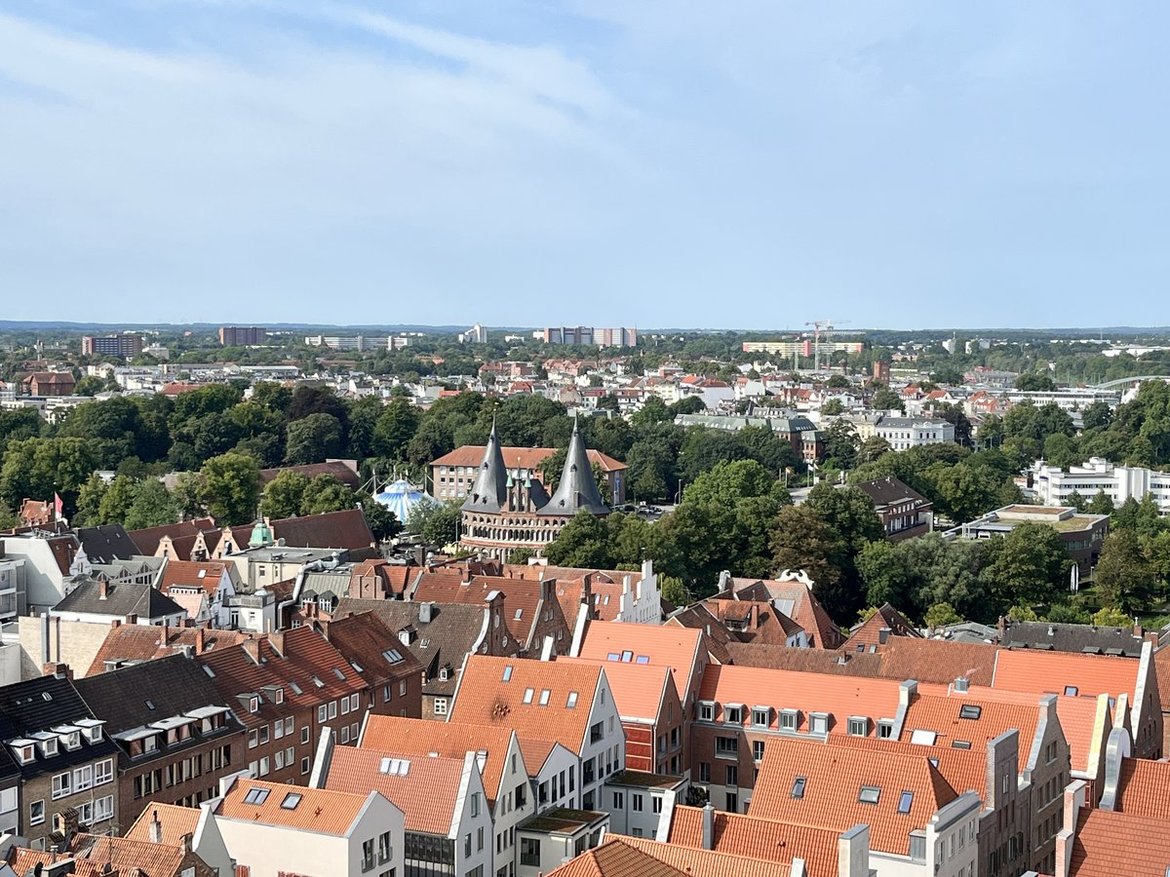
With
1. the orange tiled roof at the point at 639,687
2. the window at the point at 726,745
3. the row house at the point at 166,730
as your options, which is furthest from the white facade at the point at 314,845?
the window at the point at 726,745

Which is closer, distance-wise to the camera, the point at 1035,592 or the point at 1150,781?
the point at 1150,781

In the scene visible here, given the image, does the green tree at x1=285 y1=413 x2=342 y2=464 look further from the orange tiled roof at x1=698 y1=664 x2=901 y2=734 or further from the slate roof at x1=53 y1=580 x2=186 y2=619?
the orange tiled roof at x1=698 y1=664 x2=901 y2=734

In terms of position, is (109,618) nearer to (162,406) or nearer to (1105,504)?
(1105,504)

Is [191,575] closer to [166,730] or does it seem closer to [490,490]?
[166,730]

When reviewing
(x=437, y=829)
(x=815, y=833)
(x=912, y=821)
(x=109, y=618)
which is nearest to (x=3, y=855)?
(x=437, y=829)

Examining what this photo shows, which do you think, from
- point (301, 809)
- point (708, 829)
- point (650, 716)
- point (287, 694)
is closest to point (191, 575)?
point (287, 694)

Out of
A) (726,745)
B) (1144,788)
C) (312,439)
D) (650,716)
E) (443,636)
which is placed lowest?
(726,745)
